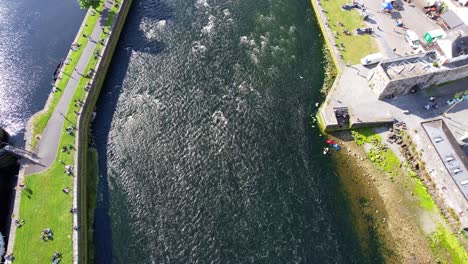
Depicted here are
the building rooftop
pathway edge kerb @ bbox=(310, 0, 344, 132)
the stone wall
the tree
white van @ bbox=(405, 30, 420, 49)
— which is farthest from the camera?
the tree

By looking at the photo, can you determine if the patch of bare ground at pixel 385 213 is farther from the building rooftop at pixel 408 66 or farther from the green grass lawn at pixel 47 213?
the green grass lawn at pixel 47 213

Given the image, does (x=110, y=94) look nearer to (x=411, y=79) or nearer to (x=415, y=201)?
(x=411, y=79)

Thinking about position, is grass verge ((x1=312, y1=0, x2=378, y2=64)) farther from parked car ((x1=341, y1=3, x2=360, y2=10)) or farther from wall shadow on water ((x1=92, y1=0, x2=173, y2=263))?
wall shadow on water ((x1=92, y1=0, x2=173, y2=263))

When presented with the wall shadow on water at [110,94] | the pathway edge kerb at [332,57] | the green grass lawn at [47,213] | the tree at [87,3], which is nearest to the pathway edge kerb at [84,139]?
the green grass lawn at [47,213]

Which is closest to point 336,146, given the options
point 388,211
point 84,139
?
point 388,211

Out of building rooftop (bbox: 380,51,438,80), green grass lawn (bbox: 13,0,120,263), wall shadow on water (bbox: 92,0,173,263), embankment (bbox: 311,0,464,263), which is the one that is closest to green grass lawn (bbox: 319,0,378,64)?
building rooftop (bbox: 380,51,438,80)

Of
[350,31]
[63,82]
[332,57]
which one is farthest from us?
[350,31]
